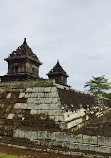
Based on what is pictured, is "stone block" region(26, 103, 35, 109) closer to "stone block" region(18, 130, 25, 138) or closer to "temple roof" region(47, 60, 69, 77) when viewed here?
"stone block" region(18, 130, 25, 138)

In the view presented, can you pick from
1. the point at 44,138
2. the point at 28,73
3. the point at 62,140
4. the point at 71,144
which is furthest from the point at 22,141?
the point at 28,73

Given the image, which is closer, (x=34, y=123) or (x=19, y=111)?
(x=34, y=123)

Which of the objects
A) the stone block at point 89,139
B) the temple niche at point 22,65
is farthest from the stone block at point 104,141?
the temple niche at point 22,65

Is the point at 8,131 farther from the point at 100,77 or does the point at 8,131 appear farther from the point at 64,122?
the point at 100,77

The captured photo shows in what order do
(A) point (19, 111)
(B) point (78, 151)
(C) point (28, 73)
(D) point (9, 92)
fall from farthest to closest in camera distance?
(C) point (28, 73) → (D) point (9, 92) → (A) point (19, 111) → (B) point (78, 151)

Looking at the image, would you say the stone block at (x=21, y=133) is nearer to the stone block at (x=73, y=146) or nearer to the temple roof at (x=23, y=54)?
the stone block at (x=73, y=146)

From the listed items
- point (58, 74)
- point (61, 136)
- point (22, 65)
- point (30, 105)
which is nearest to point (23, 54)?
point (22, 65)

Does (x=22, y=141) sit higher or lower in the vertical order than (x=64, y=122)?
lower

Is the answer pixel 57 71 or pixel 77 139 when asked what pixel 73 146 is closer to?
pixel 77 139

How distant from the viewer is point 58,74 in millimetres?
31703

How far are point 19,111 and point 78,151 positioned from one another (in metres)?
4.28

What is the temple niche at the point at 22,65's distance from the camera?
22.6m

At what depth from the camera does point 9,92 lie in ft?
32.1

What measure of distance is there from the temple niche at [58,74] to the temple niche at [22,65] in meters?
7.33
